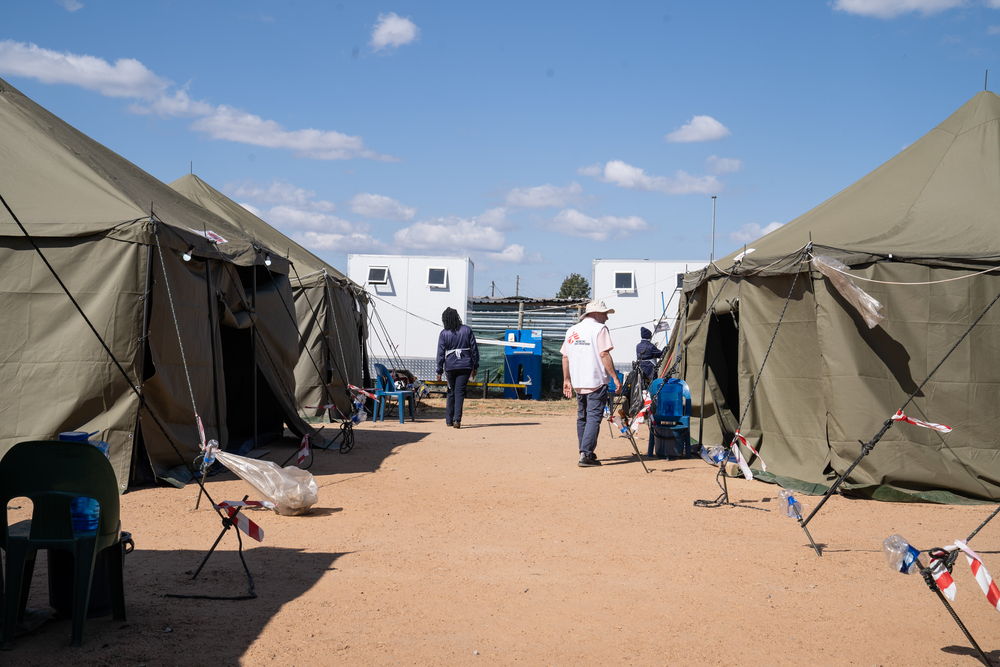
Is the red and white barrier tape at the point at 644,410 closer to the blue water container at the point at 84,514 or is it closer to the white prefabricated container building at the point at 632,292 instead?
the blue water container at the point at 84,514

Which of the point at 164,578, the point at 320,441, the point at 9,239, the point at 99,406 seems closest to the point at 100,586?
the point at 164,578

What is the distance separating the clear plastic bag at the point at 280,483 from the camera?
6.44 meters

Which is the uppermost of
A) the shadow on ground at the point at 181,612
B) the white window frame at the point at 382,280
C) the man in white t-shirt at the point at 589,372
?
the white window frame at the point at 382,280

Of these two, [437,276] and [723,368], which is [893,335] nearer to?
[723,368]

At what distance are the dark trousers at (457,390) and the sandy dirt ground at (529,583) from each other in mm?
5002

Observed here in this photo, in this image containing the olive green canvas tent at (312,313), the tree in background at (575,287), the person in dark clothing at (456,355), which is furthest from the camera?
the tree in background at (575,287)

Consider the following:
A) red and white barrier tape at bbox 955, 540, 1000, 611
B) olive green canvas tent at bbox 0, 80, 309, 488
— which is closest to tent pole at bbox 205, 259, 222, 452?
olive green canvas tent at bbox 0, 80, 309, 488

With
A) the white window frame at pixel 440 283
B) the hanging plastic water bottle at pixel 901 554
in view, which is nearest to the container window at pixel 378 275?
the white window frame at pixel 440 283

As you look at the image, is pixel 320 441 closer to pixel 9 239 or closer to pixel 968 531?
pixel 9 239

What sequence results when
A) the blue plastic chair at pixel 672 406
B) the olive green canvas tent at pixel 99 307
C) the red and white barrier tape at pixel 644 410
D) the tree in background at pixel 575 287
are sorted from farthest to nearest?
the tree in background at pixel 575 287 → the blue plastic chair at pixel 672 406 → the red and white barrier tape at pixel 644 410 → the olive green canvas tent at pixel 99 307

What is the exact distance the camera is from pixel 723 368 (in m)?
11.1

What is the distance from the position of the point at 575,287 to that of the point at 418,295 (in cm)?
4359

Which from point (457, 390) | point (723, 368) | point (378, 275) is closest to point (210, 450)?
point (723, 368)

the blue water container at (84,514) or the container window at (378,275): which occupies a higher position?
the container window at (378,275)
